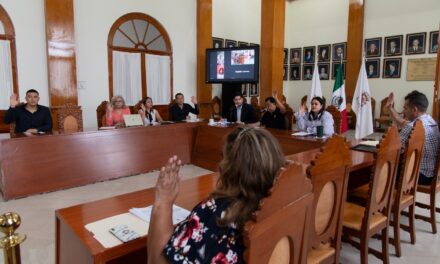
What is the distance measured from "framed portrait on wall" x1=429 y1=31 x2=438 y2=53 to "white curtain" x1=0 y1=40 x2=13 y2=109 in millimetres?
8666

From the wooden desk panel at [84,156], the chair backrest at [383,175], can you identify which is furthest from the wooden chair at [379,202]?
the wooden desk panel at [84,156]

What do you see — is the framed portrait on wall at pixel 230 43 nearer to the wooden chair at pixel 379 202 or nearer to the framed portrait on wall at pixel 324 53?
the framed portrait on wall at pixel 324 53

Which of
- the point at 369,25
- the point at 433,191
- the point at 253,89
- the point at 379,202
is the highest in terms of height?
the point at 369,25

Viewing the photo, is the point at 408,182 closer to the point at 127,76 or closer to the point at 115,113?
the point at 115,113

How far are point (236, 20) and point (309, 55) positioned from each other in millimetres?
2559

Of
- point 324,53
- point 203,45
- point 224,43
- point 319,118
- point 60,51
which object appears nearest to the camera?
point 319,118

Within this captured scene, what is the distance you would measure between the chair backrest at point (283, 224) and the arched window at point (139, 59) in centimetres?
623

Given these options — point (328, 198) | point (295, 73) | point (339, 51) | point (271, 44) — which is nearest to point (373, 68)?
point (339, 51)

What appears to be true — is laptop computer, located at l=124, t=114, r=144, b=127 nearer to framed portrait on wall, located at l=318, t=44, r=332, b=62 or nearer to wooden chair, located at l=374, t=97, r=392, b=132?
wooden chair, located at l=374, t=97, r=392, b=132

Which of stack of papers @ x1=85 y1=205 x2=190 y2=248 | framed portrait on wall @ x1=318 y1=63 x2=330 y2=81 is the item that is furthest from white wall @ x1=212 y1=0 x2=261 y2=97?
stack of papers @ x1=85 y1=205 x2=190 y2=248

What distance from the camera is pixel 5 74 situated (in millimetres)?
5547

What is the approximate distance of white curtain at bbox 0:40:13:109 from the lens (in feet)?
18.0

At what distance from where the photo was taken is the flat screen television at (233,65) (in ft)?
22.7

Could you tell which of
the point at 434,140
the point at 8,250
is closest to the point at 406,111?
the point at 434,140
